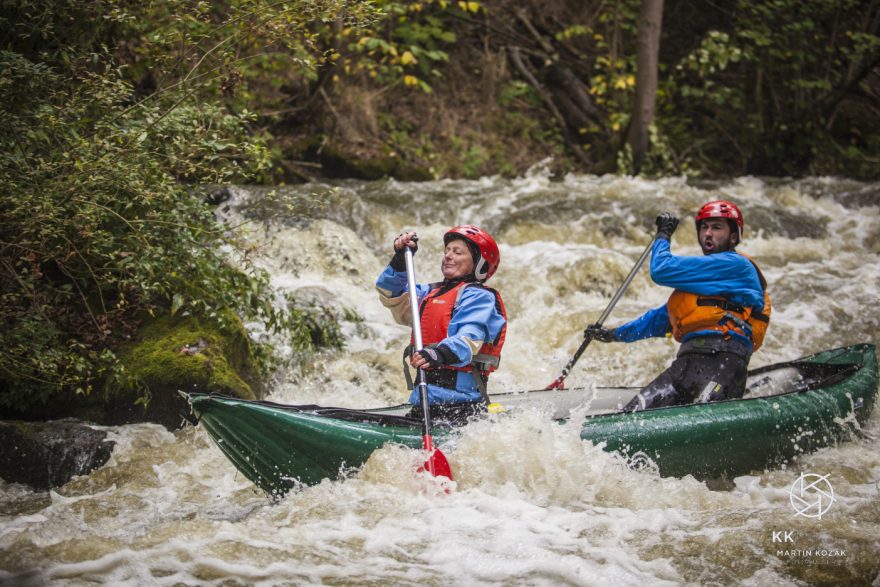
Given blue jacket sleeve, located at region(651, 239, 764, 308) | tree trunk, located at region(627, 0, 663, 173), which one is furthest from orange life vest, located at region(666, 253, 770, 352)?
tree trunk, located at region(627, 0, 663, 173)

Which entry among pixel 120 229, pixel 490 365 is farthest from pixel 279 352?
pixel 490 365

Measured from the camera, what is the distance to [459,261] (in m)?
4.07

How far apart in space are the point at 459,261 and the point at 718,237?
5.37ft

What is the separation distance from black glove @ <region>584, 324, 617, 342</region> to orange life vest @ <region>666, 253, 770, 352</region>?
0.50m

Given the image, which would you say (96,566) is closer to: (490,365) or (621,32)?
(490,365)

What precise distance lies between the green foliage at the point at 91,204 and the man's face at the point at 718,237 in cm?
274

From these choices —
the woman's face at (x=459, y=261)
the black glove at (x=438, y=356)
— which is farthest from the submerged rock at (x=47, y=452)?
the woman's face at (x=459, y=261)

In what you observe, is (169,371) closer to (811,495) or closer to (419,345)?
(419,345)

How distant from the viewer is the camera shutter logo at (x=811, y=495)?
12.6 ft

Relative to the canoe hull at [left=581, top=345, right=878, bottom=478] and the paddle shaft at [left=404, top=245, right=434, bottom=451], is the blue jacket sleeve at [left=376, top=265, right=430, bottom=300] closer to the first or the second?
the paddle shaft at [left=404, top=245, right=434, bottom=451]

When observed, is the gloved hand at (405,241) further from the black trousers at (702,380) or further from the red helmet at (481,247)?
the black trousers at (702,380)

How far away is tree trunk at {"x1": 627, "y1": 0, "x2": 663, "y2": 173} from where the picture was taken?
34.8 feet

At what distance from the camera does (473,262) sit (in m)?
4.09

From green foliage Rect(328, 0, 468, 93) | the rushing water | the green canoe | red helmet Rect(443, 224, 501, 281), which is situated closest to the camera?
the rushing water
